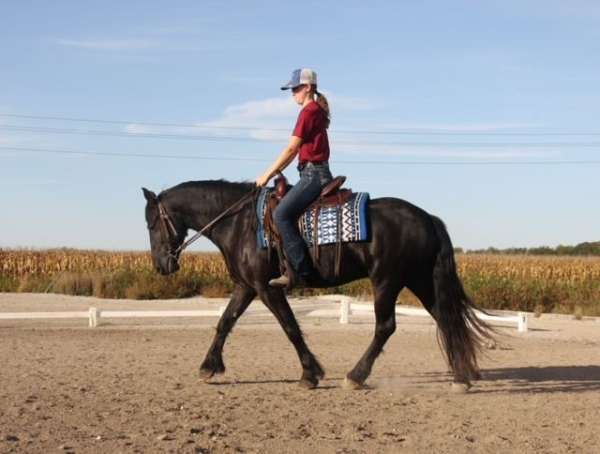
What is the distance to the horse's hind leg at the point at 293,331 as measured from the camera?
10.6 m

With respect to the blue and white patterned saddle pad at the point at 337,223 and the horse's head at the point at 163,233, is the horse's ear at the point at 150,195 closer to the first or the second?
the horse's head at the point at 163,233

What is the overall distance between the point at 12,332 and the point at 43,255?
72.0 feet

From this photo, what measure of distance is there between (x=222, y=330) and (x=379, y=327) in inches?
69.6

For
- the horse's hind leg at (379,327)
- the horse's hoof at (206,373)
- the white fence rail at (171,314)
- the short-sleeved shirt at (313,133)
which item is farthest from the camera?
the white fence rail at (171,314)

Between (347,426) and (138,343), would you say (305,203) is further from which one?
(138,343)

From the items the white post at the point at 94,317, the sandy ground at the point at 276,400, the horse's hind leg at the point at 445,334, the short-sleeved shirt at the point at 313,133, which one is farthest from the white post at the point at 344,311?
the short-sleeved shirt at the point at 313,133

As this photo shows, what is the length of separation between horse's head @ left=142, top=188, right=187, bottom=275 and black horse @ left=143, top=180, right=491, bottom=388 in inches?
13.7

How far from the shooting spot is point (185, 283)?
30.6 metres

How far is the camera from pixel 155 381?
10805 mm

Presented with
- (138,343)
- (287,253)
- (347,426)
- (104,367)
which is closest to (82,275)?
(138,343)

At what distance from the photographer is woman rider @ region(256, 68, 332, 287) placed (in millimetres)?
10281

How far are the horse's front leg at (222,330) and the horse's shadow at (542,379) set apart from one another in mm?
2683

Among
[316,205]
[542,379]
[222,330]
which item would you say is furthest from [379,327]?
[542,379]

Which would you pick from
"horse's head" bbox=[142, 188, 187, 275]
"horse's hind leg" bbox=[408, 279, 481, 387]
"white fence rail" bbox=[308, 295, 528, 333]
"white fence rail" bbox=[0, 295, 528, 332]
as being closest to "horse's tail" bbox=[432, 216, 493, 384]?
"horse's hind leg" bbox=[408, 279, 481, 387]
